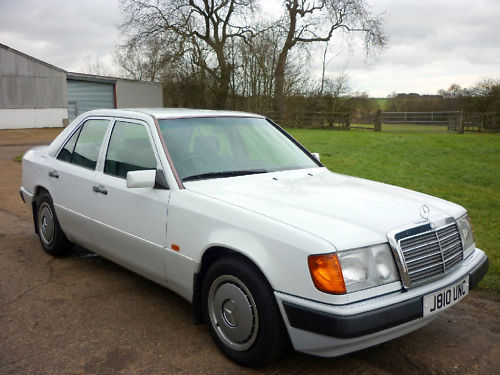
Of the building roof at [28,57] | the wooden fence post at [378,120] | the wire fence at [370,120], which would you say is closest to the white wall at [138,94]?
the building roof at [28,57]

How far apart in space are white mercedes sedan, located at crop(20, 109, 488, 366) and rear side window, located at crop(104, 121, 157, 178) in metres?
0.01

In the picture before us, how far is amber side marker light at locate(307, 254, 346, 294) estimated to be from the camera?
2.64 metres

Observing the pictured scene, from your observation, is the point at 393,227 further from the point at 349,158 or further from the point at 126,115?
the point at 349,158

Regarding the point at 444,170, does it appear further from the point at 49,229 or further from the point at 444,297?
the point at 444,297

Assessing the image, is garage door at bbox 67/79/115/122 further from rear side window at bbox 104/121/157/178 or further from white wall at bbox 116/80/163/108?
rear side window at bbox 104/121/157/178

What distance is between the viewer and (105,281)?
15.1 ft

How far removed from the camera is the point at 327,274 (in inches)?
104

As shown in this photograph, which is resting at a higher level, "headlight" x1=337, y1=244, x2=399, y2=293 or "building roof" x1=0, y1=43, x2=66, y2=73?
"building roof" x1=0, y1=43, x2=66, y2=73

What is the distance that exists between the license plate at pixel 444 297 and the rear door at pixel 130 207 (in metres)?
1.79

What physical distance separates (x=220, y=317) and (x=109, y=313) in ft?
3.73

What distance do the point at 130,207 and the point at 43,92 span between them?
32.9 metres

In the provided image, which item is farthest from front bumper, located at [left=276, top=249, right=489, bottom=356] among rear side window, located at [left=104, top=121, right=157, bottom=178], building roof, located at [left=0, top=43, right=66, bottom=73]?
building roof, located at [left=0, top=43, right=66, bottom=73]

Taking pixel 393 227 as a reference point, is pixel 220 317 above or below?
below

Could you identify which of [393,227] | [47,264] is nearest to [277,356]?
[393,227]
